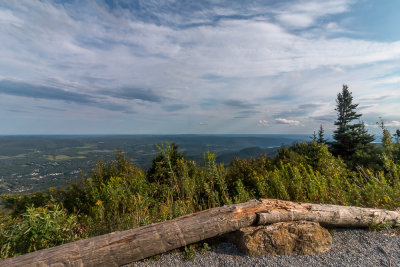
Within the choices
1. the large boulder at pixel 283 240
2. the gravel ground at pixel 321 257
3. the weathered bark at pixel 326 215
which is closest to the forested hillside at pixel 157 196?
the weathered bark at pixel 326 215

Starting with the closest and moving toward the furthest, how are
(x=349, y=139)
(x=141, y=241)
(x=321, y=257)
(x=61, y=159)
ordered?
(x=141, y=241) → (x=321, y=257) → (x=349, y=139) → (x=61, y=159)

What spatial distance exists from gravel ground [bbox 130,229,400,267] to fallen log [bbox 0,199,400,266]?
198 millimetres

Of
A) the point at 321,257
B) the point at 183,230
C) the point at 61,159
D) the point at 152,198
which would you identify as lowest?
the point at 61,159

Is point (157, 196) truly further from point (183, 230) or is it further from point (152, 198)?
point (183, 230)

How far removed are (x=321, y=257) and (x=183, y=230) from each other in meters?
2.02

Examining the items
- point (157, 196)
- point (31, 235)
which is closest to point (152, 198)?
point (157, 196)

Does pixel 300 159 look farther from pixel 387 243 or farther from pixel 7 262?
pixel 7 262

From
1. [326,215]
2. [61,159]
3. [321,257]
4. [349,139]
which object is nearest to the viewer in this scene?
[321,257]

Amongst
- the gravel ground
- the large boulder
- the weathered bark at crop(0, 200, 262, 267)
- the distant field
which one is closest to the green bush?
the weathered bark at crop(0, 200, 262, 267)

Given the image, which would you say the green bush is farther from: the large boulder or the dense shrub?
the large boulder

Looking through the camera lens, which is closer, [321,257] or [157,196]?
[321,257]

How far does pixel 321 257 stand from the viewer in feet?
9.12

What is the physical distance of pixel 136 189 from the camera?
495 cm

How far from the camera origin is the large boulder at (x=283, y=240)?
287 centimetres
